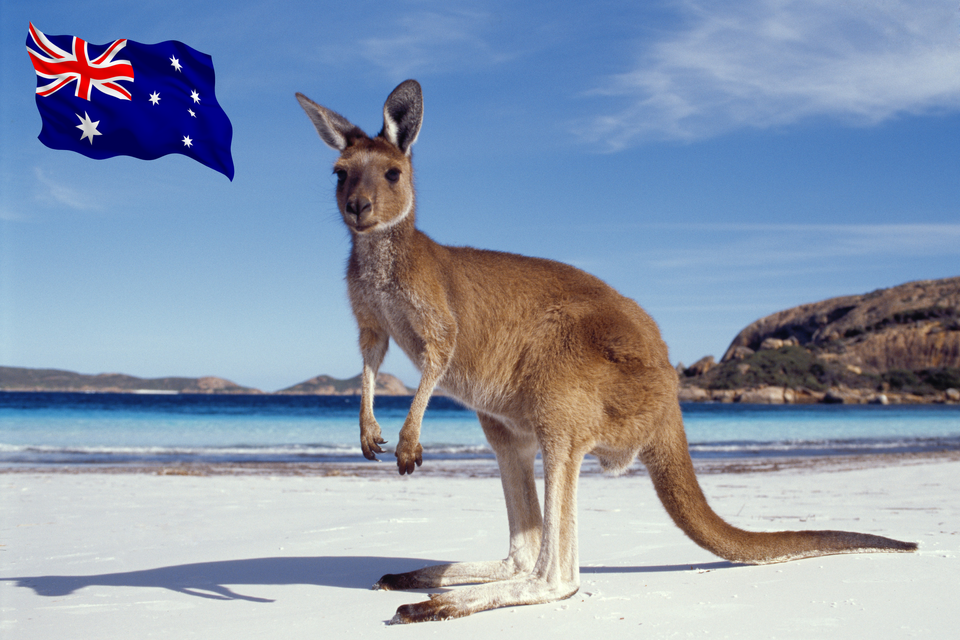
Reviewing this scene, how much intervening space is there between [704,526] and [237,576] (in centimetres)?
238

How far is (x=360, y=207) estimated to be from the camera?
295 centimetres

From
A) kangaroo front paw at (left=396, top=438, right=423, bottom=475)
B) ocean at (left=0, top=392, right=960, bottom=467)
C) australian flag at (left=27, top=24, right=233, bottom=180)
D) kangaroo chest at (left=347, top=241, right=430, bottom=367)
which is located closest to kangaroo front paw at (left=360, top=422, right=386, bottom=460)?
kangaroo front paw at (left=396, top=438, right=423, bottom=475)

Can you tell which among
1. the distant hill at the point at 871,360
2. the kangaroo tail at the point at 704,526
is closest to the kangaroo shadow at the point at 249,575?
the kangaroo tail at the point at 704,526

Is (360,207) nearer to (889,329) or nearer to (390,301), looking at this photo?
(390,301)

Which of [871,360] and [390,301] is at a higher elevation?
[871,360]

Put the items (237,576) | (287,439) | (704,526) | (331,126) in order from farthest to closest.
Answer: (287,439) < (237,576) < (704,526) < (331,126)

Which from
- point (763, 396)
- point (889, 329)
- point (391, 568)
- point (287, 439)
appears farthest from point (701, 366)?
point (391, 568)

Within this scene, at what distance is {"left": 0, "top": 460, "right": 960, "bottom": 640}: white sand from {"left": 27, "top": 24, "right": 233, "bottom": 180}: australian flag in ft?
7.68

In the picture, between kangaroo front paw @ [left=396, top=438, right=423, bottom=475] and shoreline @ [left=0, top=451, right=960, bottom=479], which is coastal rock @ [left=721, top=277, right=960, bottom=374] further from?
kangaroo front paw @ [left=396, top=438, right=423, bottom=475]

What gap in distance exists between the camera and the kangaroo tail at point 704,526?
3383mm

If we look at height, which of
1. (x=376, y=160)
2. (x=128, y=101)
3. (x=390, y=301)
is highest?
(x=128, y=101)

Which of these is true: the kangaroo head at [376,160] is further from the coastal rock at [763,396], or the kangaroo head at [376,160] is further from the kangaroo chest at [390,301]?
the coastal rock at [763,396]

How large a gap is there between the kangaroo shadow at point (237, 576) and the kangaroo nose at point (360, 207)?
1791 millimetres

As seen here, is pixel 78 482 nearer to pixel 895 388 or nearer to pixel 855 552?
pixel 855 552
